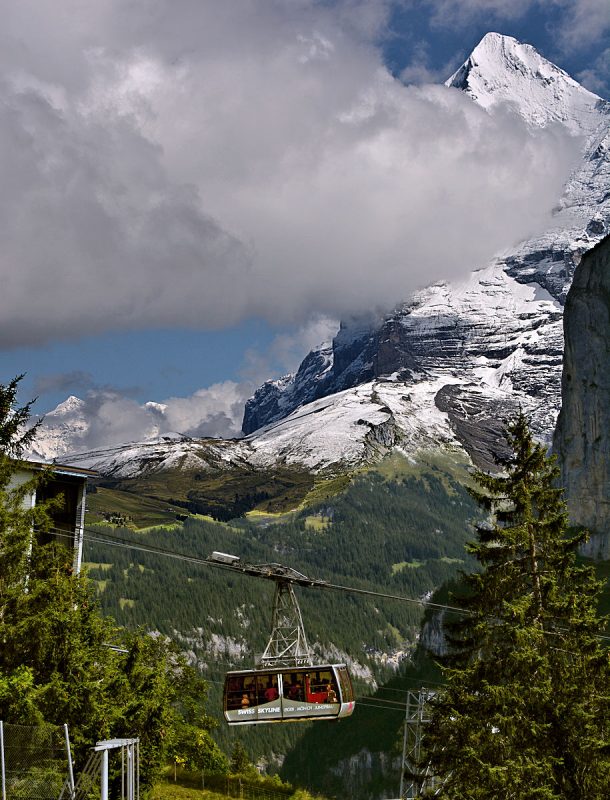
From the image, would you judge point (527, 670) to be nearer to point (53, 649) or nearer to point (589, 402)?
point (53, 649)

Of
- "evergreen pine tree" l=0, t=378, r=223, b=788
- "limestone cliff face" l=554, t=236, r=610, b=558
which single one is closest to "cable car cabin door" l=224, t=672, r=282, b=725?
"evergreen pine tree" l=0, t=378, r=223, b=788

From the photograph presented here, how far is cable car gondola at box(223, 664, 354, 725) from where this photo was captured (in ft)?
131

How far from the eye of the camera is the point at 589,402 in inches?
5950

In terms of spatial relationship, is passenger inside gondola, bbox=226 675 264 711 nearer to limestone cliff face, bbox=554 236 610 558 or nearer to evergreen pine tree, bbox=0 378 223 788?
evergreen pine tree, bbox=0 378 223 788

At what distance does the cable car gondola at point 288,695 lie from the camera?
1569 inches

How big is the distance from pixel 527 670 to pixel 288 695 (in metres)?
12.5

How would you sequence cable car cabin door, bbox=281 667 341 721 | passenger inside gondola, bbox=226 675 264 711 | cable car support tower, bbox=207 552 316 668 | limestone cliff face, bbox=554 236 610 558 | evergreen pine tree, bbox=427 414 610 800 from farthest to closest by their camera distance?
limestone cliff face, bbox=554 236 610 558
passenger inside gondola, bbox=226 675 264 711
cable car cabin door, bbox=281 667 341 721
cable car support tower, bbox=207 552 316 668
evergreen pine tree, bbox=427 414 610 800

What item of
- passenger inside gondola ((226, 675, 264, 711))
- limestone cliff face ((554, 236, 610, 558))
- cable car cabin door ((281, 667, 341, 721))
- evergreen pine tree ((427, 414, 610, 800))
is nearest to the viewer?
evergreen pine tree ((427, 414, 610, 800))

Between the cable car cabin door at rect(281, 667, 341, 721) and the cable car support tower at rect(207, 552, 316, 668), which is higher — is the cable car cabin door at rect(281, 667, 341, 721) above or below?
below

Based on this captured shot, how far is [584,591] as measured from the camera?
116ft

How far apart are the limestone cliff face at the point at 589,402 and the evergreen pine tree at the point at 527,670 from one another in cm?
10923

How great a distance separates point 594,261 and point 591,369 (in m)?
19.0

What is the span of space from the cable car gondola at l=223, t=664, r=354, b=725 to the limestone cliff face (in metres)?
108

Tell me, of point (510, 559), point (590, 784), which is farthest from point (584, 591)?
point (590, 784)
